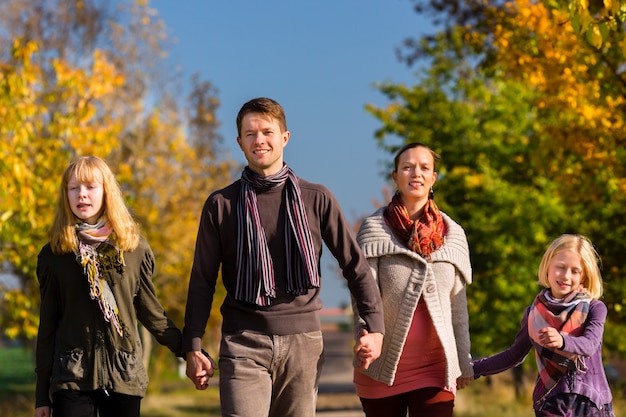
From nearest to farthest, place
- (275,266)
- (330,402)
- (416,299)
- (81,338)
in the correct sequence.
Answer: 1. (275,266)
2. (81,338)
3. (416,299)
4. (330,402)

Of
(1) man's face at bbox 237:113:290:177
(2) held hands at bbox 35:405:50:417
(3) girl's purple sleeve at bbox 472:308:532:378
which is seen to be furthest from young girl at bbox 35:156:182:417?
(3) girl's purple sleeve at bbox 472:308:532:378

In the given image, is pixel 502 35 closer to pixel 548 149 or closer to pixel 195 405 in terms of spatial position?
pixel 548 149

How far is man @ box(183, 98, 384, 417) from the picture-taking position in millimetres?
4867

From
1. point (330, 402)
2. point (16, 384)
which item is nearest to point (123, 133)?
point (330, 402)

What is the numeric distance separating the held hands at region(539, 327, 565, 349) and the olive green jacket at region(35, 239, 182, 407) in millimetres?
1922

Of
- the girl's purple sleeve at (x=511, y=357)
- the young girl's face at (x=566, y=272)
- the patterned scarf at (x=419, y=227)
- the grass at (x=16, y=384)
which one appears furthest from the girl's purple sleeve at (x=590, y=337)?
the grass at (x=16, y=384)

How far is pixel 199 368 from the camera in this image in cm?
490

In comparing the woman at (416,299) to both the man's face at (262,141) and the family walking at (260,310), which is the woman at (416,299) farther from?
the man's face at (262,141)

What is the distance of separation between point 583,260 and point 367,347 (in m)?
1.28

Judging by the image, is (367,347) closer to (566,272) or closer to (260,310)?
(260,310)

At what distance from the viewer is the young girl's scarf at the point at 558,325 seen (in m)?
5.15

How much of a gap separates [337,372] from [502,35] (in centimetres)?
3438

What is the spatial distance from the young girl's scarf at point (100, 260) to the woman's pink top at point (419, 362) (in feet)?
5.04

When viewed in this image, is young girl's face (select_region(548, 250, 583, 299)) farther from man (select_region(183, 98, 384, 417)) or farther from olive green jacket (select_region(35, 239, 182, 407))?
olive green jacket (select_region(35, 239, 182, 407))
